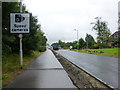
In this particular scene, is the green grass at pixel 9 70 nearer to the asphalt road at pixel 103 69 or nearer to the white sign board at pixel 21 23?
the white sign board at pixel 21 23

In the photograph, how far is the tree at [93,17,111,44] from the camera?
58.0 meters

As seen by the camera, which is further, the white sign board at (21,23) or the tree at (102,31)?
the tree at (102,31)

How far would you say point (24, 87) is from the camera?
562 centimetres

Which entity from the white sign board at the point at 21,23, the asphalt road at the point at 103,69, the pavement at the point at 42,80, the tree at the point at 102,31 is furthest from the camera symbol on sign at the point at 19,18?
the tree at the point at 102,31

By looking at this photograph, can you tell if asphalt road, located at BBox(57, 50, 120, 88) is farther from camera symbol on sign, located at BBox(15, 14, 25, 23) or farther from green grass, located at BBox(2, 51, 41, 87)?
camera symbol on sign, located at BBox(15, 14, 25, 23)

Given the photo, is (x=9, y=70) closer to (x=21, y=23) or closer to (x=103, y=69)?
(x=21, y=23)

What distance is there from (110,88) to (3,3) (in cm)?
692

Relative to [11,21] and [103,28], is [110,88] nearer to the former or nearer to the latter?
[11,21]

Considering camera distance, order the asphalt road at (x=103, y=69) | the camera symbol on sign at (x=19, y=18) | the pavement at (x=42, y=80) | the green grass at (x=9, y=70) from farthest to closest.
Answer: the camera symbol on sign at (x=19, y=18)
the asphalt road at (x=103, y=69)
the green grass at (x=9, y=70)
the pavement at (x=42, y=80)

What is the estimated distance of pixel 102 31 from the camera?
58.7 metres

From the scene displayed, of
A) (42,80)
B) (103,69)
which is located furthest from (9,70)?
(103,69)

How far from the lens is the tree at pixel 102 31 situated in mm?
57969

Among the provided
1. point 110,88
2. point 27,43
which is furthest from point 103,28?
point 110,88

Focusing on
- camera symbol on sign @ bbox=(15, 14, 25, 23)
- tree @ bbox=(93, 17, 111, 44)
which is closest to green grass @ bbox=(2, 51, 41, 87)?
camera symbol on sign @ bbox=(15, 14, 25, 23)
